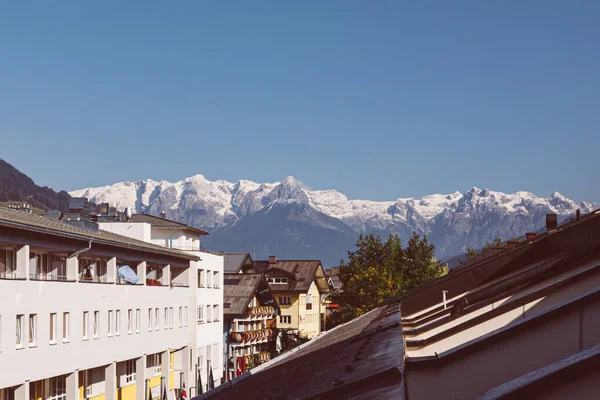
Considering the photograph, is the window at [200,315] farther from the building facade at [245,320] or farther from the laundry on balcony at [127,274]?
the laundry on balcony at [127,274]

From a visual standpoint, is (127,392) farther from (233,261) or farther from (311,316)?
(311,316)

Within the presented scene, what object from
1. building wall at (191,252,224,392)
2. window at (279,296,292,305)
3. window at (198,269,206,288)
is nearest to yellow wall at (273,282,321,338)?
window at (279,296,292,305)

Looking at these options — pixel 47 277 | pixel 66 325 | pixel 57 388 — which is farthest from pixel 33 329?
pixel 57 388

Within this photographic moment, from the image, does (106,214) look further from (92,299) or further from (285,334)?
(285,334)

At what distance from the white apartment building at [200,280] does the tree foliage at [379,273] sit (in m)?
18.0

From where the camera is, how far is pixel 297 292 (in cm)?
15438

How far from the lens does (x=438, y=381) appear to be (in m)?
8.37

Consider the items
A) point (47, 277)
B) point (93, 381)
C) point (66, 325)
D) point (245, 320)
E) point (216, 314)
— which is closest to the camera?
point (47, 277)

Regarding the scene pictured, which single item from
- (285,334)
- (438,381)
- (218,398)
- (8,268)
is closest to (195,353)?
(8,268)

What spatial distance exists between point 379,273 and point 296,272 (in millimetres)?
52385

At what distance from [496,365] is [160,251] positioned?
199ft

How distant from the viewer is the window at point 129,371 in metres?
62.4

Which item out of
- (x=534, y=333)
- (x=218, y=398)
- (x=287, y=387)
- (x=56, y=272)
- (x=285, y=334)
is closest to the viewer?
(x=534, y=333)

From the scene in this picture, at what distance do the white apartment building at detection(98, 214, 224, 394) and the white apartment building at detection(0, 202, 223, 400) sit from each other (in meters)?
0.12
